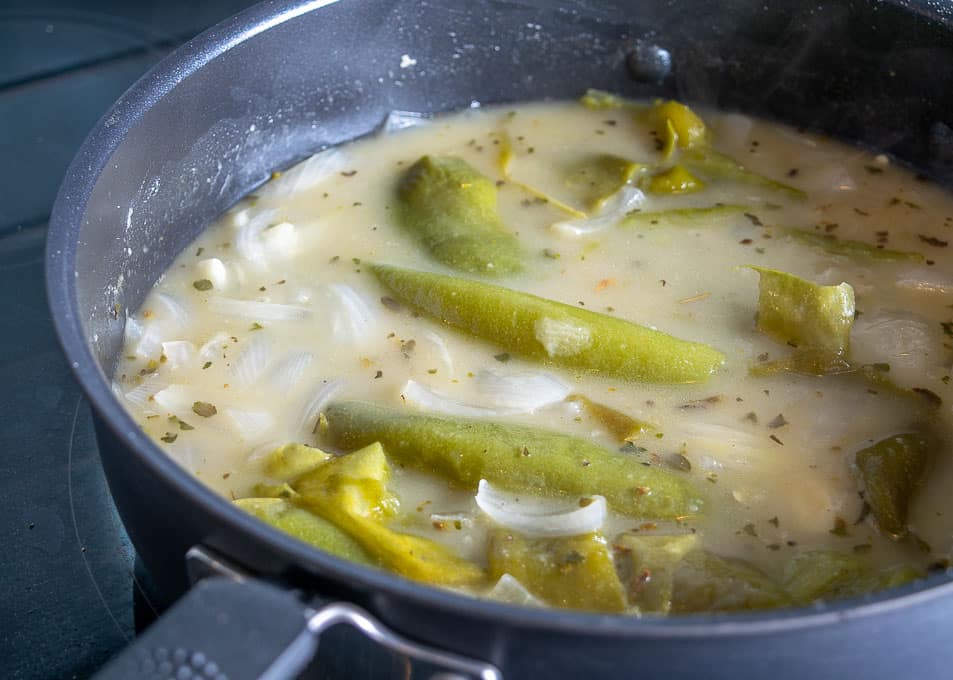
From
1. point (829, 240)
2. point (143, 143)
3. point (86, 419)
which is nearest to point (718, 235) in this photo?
point (829, 240)

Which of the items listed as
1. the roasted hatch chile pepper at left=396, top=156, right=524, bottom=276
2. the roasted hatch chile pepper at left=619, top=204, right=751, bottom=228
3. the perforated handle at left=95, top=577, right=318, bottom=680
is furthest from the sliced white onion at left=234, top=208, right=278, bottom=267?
the perforated handle at left=95, top=577, right=318, bottom=680

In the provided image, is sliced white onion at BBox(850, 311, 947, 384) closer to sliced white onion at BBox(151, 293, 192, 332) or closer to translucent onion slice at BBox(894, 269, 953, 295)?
translucent onion slice at BBox(894, 269, 953, 295)

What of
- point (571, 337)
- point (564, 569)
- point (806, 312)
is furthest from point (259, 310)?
point (806, 312)

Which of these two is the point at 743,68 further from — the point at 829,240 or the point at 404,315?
the point at 404,315

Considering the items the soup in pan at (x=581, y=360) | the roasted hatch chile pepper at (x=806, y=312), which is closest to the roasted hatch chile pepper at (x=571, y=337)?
the soup in pan at (x=581, y=360)

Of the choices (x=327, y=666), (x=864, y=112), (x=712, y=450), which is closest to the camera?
(x=327, y=666)

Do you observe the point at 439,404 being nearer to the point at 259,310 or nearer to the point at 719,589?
the point at 259,310
